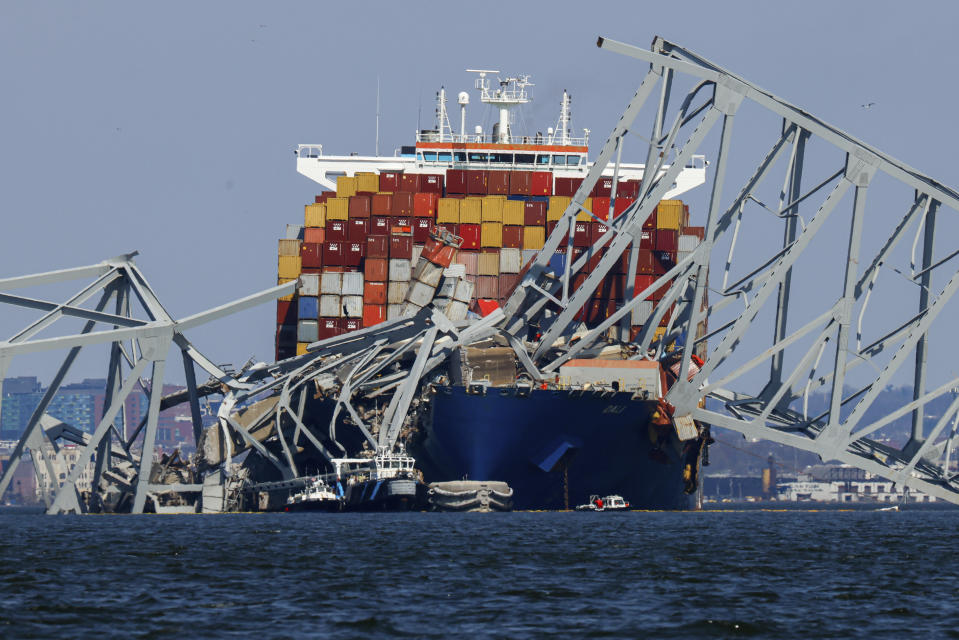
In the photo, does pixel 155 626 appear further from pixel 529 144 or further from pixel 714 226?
pixel 529 144

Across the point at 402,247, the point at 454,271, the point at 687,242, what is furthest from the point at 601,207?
the point at 402,247

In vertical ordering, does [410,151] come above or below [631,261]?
above

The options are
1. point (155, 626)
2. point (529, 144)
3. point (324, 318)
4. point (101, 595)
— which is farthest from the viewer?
point (529, 144)

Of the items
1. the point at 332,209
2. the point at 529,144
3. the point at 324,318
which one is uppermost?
the point at 529,144

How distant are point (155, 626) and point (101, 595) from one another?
4.83 m

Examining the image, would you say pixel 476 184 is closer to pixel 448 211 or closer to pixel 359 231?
pixel 448 211

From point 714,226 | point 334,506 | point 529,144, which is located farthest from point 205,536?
point 529,144

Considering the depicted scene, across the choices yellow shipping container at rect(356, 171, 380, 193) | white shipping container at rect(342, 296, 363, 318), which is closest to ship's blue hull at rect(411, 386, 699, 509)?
white shipping container at rect(342, 296, 363, 318)

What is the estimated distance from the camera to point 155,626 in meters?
26.3

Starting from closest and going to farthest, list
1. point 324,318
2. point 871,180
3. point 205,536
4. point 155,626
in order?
1. point 155,626
2. point 205,536
3. point 871,180
4. point 324,318

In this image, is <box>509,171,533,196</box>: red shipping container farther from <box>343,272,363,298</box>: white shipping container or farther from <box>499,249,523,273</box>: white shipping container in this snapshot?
<box>343,272,363,298</box>: white shipping container

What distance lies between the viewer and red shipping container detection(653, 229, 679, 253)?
240ft

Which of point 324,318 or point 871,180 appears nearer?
point 871,180

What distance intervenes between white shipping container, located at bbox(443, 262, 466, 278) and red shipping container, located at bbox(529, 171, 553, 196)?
7.99 meters
